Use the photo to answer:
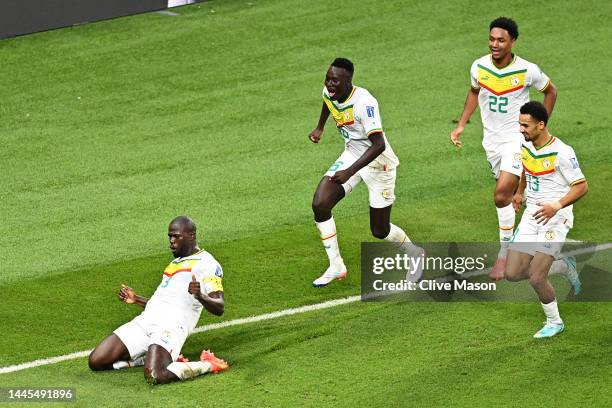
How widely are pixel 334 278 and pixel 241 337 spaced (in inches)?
71.6

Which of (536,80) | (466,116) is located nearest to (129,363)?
(466,116)

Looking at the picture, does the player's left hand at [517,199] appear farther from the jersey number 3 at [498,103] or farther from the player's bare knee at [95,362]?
the player's bare knee at [95,362]

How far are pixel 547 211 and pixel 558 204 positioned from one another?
0.48 feet

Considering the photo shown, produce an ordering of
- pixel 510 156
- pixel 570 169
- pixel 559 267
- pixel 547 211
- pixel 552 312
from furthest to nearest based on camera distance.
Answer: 1. pixel 510 156
2. pixel 559 267
3. pixel 552 312
4. pixel 570 169
5. pixel 547 211

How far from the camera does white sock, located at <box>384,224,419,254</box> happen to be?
15.0 m

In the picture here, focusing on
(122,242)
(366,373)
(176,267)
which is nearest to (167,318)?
(176,267)

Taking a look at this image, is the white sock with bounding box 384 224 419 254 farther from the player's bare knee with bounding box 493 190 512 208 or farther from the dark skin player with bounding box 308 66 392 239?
the player's bare knee with bounding box 493 190 512 208

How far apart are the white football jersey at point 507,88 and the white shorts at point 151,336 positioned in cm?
449

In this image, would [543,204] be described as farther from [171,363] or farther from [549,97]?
[171,363]

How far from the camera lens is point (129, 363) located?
1253cm

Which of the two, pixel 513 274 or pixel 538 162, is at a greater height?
pixel 538 162

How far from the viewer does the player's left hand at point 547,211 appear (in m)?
12.4

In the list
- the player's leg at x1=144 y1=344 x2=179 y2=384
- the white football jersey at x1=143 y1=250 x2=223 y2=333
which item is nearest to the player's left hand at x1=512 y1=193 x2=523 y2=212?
the white football jersey at x1=143 y1=250 x2=223 y2=333

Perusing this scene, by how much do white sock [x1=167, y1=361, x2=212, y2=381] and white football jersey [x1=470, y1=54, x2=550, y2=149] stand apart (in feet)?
15.0
